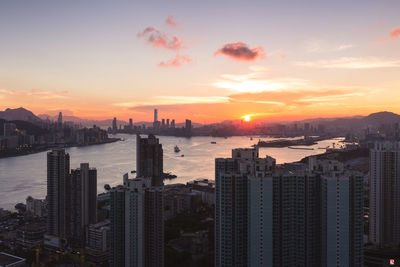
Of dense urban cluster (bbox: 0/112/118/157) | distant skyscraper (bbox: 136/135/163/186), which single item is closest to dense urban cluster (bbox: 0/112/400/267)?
distant skyscraper (bbox: 136/135/163/186)

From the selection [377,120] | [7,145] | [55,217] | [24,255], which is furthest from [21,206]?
[377,120]

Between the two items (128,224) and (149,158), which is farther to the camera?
(149,158)

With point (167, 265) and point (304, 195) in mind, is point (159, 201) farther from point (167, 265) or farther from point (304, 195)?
point (304, 195)

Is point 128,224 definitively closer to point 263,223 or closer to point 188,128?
point 263,223

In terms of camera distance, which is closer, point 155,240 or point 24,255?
point 155,240

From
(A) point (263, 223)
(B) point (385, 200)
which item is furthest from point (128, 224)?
(B) point (385, 200)

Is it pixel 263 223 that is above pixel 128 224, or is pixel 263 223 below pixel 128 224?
above

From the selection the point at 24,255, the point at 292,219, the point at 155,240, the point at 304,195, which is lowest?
the point at 24,255
